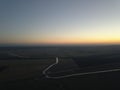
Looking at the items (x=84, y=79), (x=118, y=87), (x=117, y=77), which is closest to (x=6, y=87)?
(x=84, y=79)

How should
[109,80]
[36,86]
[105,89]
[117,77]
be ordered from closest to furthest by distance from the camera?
[105,89] → [36,86] → [109,80] → [117,77]

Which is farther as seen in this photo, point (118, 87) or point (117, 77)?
point (117, 77)

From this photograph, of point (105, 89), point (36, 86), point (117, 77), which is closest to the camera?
point (105, 89)

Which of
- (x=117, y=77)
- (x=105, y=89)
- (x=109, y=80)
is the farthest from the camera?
(x=117, y=77)

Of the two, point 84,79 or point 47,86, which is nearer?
point 47,86

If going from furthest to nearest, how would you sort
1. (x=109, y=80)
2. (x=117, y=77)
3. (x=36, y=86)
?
(x=117, y=77) → (x=109, y=80) → (x=36, y=86)

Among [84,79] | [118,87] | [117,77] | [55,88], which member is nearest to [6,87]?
[55,88]

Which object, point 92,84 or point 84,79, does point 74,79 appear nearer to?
point 84,79

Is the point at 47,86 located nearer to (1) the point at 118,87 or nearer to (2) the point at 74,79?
(2) the point at 74,79
